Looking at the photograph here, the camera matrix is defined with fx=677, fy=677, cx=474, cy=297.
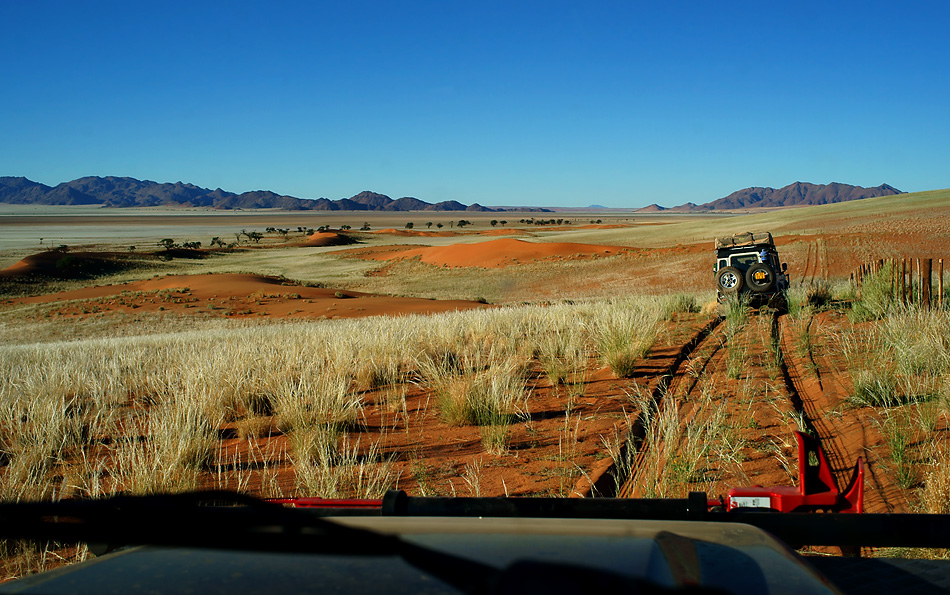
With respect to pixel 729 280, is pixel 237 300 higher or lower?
lower

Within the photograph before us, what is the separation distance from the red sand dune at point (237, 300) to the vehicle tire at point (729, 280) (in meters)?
11.1

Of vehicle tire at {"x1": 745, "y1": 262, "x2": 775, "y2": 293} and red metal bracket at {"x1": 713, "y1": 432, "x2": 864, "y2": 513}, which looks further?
vehicle tire at {"x1": 745, "y1": 262, "x2": 775, "y2": 293}

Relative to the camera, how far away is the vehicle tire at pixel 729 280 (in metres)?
15.5

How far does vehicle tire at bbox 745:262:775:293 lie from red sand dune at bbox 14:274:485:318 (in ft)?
37.6

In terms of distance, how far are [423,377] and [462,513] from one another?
671 centimetres

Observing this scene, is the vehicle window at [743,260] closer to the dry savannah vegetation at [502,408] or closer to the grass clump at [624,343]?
the dry savannah vegetation at [502,408]

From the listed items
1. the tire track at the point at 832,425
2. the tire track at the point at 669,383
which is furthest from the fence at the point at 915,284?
the tire track at the point at 669,383

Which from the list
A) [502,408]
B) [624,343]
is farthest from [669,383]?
[502,408]

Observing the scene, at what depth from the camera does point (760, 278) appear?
51.0ft

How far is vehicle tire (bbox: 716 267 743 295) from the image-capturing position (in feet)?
50.8

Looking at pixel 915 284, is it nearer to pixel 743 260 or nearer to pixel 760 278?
pixel 760 278

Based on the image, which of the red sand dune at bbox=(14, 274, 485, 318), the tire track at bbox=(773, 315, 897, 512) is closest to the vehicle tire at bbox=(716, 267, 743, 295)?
the tire track at bbox=(773, 315, 897, 512)

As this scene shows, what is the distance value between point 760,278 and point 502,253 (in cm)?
3527

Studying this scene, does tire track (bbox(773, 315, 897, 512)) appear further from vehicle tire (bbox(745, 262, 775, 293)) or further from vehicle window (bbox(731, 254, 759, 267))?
vehicle window (bbox(731, 254, 759, 267))
